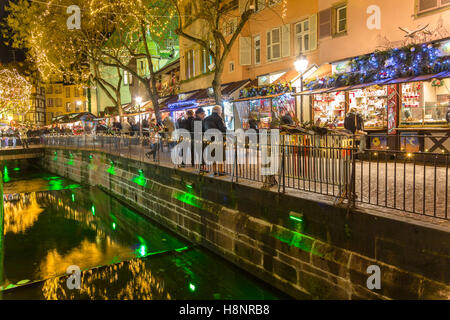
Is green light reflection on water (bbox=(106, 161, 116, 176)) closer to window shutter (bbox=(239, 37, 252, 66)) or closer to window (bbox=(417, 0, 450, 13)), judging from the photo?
window shutter (bbox=(239, 37, 252, 66))

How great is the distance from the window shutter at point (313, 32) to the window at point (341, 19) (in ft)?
4.44

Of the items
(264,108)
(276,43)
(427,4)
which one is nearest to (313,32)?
(276,43)

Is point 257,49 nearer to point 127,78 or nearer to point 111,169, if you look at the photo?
point 111,169

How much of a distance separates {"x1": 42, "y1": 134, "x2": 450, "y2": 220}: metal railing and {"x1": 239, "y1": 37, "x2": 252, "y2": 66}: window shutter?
36.3 ft

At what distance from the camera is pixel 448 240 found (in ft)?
14.4

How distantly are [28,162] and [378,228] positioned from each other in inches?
1485

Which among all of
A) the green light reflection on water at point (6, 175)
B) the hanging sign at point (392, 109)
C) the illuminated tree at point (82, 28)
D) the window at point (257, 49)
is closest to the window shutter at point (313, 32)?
the window at point (257, 49)

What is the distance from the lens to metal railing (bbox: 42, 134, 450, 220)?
565 centimetres

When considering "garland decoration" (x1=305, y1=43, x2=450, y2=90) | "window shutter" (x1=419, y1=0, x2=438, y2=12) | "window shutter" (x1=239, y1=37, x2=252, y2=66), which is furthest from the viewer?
"window shutter" (x1=239, y1=37, x2=252, y2=66)

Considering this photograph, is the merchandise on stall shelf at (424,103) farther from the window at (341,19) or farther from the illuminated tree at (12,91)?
the illuminated tree at (12,91)

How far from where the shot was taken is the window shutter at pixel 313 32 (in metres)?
17.0

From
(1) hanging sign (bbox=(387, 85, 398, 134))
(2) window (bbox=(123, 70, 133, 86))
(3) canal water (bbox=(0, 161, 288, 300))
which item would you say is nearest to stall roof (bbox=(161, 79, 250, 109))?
(3) canal water (bbox=(0, 161, 288, 300))

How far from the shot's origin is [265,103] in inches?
739
